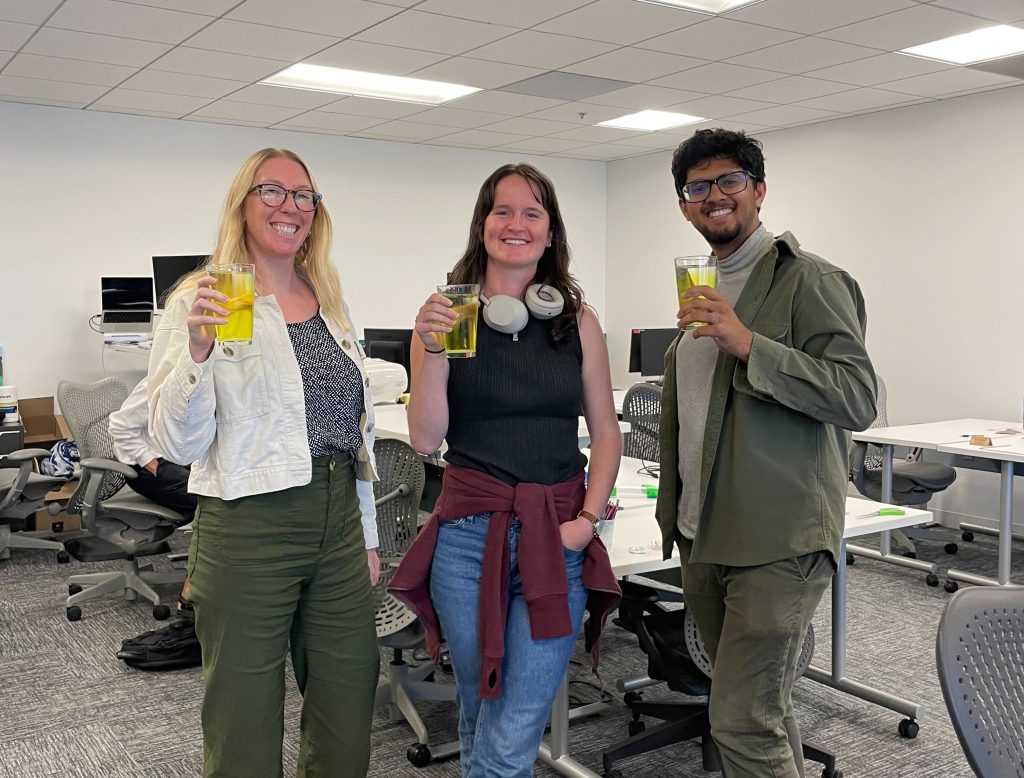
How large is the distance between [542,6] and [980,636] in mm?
3800

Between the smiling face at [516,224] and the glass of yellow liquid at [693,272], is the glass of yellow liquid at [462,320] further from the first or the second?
the glass of yellow liquid at [693,272]

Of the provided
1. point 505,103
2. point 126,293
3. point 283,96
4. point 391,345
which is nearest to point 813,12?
point 505,103

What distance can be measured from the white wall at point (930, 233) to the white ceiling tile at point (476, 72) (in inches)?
111

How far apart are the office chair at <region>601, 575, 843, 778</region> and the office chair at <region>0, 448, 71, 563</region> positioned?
380cm

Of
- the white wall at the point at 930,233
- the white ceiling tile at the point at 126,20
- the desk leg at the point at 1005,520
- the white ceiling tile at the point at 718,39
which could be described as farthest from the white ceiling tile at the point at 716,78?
the white ceiling tile at the point at 126,20

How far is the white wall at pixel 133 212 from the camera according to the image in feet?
22.4

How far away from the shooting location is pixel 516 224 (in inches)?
74.0

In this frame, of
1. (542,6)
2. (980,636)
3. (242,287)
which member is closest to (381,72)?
(542,6)

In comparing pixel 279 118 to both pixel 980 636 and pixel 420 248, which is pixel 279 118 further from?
pixel 980 636

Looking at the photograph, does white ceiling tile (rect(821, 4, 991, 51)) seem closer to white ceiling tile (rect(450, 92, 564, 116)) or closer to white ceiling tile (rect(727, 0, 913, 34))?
white ceiling tile (rect(727, 0, 913, 34))

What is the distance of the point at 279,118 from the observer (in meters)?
7.21

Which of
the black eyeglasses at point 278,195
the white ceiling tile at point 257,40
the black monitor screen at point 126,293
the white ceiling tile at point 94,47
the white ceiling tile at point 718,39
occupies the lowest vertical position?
the black monitor screen at point 126,293

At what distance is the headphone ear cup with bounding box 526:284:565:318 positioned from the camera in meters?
1.89

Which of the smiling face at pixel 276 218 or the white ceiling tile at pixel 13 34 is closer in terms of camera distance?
the smiling face at pixel 276 218
